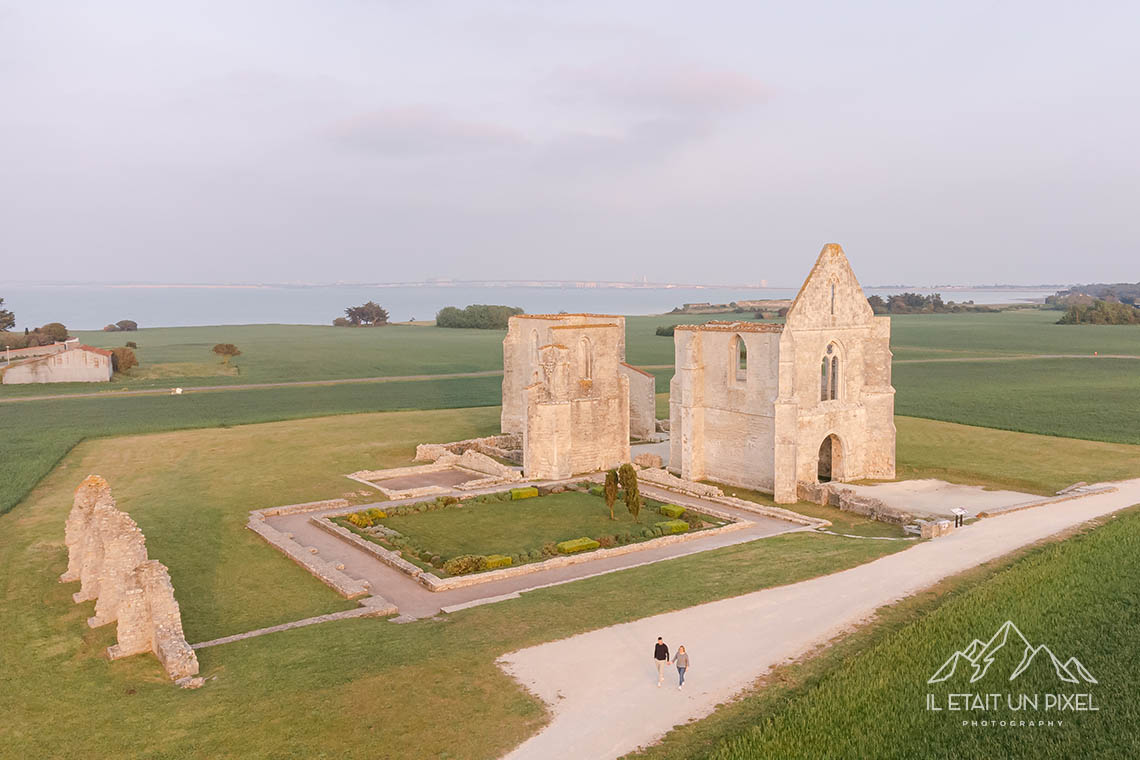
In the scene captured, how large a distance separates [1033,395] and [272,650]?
5150 cm

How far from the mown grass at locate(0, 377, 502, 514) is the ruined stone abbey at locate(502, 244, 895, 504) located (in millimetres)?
11677

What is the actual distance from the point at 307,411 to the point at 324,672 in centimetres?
4091

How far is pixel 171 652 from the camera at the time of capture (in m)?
16.1

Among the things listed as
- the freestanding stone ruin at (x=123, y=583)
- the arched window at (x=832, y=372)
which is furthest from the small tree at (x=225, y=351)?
the arched window at (x=832, y=372)

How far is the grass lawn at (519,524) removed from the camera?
25.3 m

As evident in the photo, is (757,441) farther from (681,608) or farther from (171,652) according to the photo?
(171,652)

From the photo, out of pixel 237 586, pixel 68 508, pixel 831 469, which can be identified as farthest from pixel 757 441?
pixel 68 508

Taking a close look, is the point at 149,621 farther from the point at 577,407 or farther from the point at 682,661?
the point at 577,407

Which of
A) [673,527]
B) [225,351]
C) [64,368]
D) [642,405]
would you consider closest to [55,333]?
[225,351]

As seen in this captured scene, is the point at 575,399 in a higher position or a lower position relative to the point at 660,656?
higher

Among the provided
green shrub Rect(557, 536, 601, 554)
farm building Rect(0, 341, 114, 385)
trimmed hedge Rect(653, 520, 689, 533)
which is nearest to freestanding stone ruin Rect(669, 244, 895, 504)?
trimmed hedge Rect(653, 520, 689, 533)

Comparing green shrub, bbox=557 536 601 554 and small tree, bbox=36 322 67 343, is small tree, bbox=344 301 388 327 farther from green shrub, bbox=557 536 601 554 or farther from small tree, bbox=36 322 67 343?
green shrub, bbox=557 536 601 554

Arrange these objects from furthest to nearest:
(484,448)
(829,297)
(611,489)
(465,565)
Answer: (484,448), (829,297), (611,489), (465,565)

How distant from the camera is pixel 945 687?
14.2 metres
